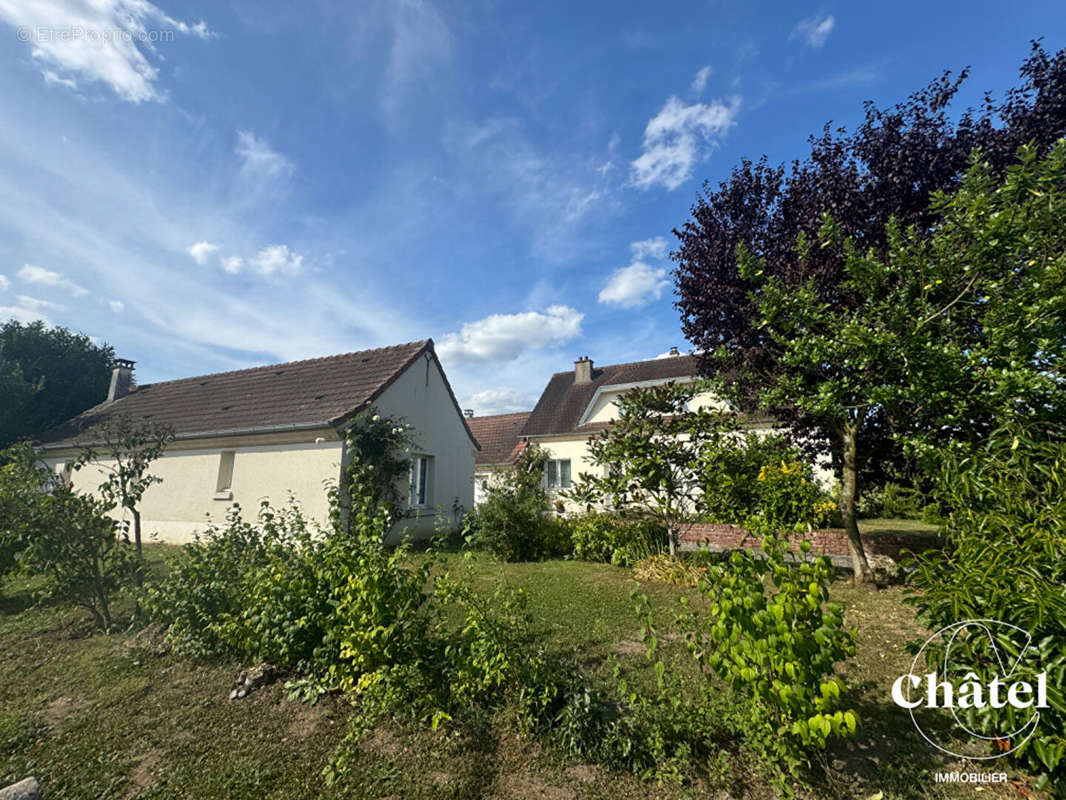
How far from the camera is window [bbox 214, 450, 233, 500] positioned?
39.7 ft

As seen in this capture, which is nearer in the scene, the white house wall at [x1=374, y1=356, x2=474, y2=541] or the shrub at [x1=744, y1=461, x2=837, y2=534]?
the shrub at [x1=744, y1=461, x2=837, y2=534]

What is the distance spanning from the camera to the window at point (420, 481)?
526 inches

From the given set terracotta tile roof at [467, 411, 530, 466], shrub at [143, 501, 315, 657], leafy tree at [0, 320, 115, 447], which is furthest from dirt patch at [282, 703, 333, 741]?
leafy tree at [0, 320, 115, 447]

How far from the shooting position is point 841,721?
2.11 metres

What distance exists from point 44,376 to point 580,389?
25.4 meters

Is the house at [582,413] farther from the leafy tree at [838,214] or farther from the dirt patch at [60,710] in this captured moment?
the dirt patch at [60,710]

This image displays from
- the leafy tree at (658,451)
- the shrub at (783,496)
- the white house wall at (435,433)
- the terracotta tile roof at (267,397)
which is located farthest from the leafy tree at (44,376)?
the shrub at (783,496)

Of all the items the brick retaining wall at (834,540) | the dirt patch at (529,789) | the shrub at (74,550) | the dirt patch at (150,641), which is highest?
the shrub at (74,550)

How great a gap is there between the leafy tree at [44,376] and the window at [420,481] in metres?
17.7

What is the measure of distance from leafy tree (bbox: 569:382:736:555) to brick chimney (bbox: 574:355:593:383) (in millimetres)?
14614

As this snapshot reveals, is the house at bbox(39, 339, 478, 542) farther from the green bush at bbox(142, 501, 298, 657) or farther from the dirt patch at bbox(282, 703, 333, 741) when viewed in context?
the dirt patch at bbox(282, 703, 333, 741)

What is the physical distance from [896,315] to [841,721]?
5.17 meters

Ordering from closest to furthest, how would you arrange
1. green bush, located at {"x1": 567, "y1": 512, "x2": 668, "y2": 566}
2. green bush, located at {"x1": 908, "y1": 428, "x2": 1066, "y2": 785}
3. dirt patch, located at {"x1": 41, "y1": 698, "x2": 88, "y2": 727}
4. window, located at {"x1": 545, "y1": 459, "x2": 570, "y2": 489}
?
green bush, located at {"x1": 908, "y1": 428, "x2": 1066, "y2": 785}
dirt patch, located at {"x1": 41, "y1": 698, "x2": 88, "y2": 727}
green bush, located at {"x1": 567, "y1": 512, "x2": 668, "y2": 566}
window, located at {"x1": 545, "y1": 459, "x2": 570, "y2": 489}

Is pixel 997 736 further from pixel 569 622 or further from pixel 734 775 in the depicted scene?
pixel 569 622
